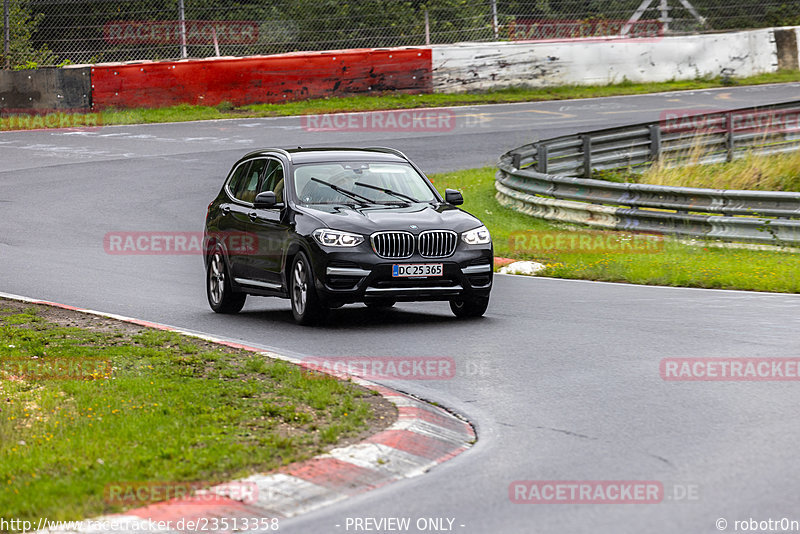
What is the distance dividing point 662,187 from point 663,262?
8.93 ft

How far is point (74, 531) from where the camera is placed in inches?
221

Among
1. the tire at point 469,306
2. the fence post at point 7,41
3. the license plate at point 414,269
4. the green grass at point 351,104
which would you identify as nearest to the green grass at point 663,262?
the tire at point 469,306

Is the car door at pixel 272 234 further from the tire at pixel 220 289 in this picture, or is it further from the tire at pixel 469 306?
the tire at pixel 469 306

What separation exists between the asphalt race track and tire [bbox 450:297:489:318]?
8.0 inches

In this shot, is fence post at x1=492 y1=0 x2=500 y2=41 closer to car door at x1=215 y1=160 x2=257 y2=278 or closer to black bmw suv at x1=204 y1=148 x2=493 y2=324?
car door at x1=215 y1=160 x2=257 y2=278

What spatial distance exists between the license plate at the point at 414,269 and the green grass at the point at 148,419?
2.14 m

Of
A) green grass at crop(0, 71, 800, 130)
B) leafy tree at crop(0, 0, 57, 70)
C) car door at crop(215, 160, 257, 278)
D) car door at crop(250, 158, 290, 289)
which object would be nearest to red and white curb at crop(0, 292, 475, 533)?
car door at crop(250, 158, 290, 289)

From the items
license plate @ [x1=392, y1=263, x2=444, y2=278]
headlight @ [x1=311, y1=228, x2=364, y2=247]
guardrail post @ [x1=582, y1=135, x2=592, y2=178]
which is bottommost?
guardrail post @ [x1=582, y1=135, x2=592, y2=178]

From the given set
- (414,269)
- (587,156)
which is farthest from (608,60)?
(414,269)

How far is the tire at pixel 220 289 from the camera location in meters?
14.2

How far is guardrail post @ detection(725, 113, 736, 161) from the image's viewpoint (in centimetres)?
2528

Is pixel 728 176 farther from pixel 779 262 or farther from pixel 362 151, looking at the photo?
pixel 362 151

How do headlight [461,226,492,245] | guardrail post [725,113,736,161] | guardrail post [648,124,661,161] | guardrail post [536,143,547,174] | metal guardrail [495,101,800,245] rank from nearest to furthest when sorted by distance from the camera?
headlight [461,226,492,245] < metal guardrail [495,101,800,245] < guardrail post [536,143,547,174] < guardrail post [648,124,661,161] < guardrail post [725,113,736,161]

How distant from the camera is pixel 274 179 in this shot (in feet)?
44.8
